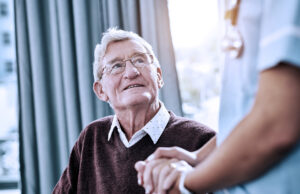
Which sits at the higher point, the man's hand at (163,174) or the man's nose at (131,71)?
the man's nose at (131,71)

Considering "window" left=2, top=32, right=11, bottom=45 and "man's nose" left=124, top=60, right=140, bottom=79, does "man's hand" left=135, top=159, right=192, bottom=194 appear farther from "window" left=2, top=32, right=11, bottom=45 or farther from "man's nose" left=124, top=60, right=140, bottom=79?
"window" left=2, top=32, right=11, bottom=45

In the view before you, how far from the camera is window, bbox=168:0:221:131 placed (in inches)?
79.0

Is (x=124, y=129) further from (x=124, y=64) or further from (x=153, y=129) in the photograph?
(x=124, y=64)

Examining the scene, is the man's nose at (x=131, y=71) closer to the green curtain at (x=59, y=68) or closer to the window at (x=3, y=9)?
the green curtain at (x=59, y=68)

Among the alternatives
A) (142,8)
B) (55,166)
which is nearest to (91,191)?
(55,166)

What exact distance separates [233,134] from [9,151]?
2.27 m

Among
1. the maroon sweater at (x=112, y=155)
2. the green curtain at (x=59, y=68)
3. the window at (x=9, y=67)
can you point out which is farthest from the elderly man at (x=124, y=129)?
the window at (x=9, y=67)

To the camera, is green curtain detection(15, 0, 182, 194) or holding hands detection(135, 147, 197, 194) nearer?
holding hands detection(135, 147, 197, 194)

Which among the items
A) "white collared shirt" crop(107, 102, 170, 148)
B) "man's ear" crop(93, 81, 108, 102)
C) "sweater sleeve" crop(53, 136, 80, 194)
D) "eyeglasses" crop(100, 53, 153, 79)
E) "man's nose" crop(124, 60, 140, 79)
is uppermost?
"eyeglasses" crop(100, 53, 153, 79)

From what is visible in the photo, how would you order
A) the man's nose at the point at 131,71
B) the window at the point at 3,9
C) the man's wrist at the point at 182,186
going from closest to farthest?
the man's wrist at the point at 182,186, the man's nose at the point at 131,71, the window at the point at 3,9

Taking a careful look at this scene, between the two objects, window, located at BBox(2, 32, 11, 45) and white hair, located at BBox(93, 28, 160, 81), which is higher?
window, located at BBox(2, 32, 11, 45)

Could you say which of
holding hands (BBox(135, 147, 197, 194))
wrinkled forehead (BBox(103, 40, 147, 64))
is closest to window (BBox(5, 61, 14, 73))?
wrinkled forehead (BBox(103, 40, 147, 64))

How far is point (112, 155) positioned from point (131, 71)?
42 centimetres

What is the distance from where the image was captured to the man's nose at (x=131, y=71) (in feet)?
4.54
